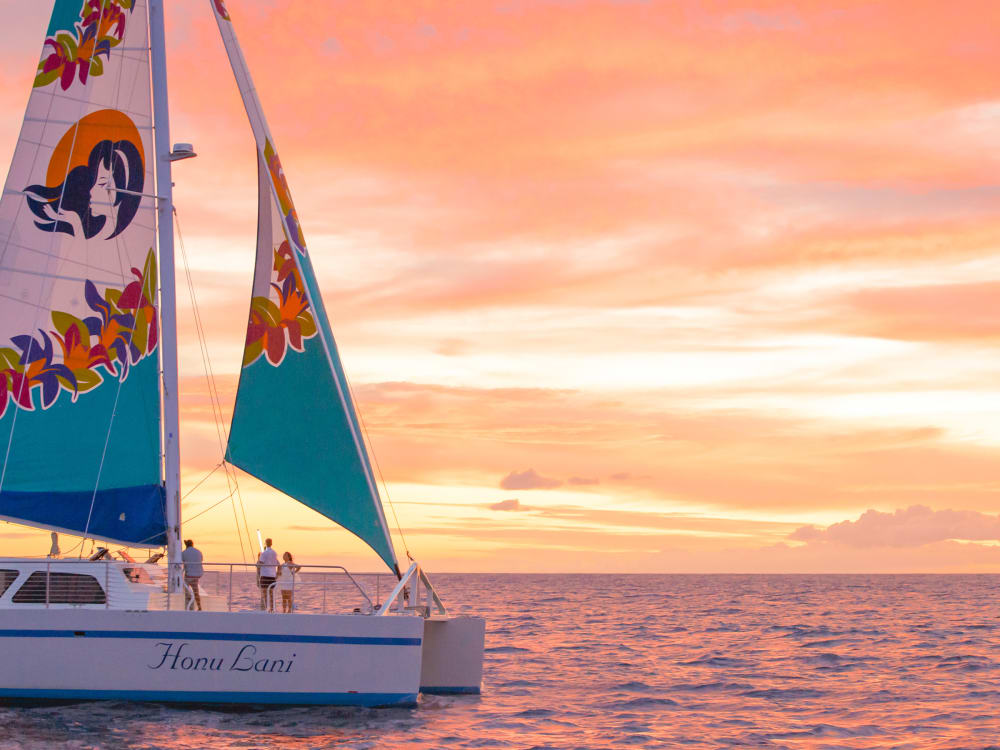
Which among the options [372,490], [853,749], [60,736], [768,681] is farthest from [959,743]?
[60,736]

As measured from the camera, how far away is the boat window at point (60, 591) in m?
17.6

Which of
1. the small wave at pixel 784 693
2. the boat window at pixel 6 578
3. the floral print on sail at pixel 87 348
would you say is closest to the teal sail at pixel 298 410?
the floral print on sail at pixel 87 348

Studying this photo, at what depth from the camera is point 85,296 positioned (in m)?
19.0

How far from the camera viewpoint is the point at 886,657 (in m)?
32.3

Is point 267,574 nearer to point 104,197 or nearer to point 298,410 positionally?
point 298,410

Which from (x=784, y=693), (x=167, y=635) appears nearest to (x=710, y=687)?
(x=784, y=693)

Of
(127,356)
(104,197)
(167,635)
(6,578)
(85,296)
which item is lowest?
(167,635)

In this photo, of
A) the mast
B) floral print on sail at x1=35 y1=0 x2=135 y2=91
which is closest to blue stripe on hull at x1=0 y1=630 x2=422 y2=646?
the mast

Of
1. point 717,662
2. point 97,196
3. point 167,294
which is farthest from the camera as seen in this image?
point 717,662

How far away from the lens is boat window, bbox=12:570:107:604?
17578 millimetres

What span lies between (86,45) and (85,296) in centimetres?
398

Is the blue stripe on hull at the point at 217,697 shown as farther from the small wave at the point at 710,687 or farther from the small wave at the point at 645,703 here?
the small wave at the point at 710,687

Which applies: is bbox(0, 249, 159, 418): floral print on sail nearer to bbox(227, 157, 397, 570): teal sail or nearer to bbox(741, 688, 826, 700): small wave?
bbox(227, 157, 397, 570): teal sail

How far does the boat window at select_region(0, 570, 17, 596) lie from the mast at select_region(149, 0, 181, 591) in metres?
2.19
